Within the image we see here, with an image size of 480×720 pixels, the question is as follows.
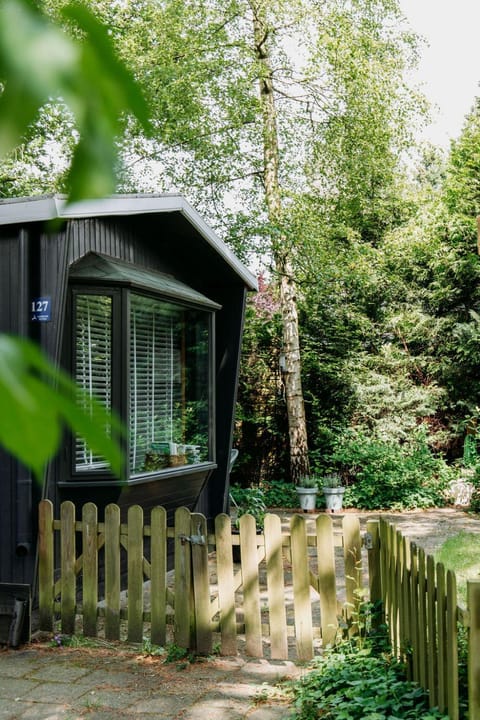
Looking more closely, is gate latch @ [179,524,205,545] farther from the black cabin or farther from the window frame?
the window frame

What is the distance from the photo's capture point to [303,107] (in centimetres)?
1325

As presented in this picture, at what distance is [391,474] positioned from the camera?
1162cm

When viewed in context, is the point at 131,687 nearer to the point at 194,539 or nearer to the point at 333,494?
the point at 194,539

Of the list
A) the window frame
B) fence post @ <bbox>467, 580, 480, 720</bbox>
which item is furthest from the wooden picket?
fence post @ <bbox>467, 580, 480, 720</bbox>

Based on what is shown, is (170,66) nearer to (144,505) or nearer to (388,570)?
(144,505)

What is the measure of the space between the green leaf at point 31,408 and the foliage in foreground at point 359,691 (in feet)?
10.9

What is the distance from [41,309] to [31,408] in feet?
17.7

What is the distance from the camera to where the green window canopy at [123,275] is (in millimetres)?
6066

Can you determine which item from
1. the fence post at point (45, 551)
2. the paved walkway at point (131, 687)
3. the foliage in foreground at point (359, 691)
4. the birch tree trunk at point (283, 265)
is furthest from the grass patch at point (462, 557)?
the birch tree trunk at point (283, 265)

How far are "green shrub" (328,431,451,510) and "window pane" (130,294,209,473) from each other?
4.70 metres

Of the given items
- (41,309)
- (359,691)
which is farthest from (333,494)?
(359,691)

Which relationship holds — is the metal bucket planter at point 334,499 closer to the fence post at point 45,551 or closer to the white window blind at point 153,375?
the white window blind at point 153,375

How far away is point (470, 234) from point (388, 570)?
9.53m

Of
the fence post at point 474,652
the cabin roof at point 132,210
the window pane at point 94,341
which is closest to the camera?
the fence post at point 474,652
